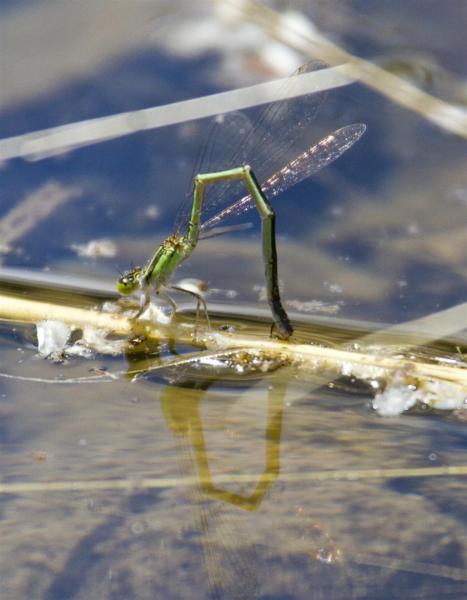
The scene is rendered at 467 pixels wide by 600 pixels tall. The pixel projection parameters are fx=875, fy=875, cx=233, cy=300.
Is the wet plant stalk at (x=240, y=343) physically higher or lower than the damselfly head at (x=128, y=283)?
lower

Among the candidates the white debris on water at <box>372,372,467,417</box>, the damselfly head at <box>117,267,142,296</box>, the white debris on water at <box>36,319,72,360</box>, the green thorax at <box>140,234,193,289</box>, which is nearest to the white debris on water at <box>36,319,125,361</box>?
the white debris on water at <box>36,319,72,360</box>

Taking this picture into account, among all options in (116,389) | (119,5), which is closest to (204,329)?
(116,389)

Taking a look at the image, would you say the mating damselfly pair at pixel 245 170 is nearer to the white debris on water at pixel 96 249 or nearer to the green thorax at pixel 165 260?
the green thorax at pixel 165 260

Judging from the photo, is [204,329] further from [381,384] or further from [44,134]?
[44,134]

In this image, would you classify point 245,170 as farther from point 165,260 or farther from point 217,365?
point 217,365

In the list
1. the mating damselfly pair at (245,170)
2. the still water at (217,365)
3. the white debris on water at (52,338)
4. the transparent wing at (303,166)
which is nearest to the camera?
the still water at (217,365)

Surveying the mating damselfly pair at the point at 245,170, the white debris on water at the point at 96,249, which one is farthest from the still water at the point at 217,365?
the mating damselfly pair at the point at 245,170

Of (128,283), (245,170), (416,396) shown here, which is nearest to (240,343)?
(128,283)
